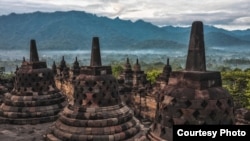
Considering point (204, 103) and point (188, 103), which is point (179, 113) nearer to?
point (188, 103)

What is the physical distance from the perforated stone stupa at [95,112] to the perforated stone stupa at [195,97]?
24.3 ft

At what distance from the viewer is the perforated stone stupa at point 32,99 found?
70.7 ft

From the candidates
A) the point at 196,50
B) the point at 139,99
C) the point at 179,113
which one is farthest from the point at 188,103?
the point at 139,99

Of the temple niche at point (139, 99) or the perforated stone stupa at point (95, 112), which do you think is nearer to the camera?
the perforated stone stupa at point (95, 112)

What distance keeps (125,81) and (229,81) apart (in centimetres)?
3146

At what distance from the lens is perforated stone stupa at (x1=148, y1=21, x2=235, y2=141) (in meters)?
8.61

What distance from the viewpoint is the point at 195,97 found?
866 centimetres

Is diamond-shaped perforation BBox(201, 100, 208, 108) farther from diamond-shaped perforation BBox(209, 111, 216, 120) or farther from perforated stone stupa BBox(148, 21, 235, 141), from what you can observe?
diamond-shaped perforation BBox(209, 111, 216, 120)

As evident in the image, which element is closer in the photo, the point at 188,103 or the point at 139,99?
the point at 188,103

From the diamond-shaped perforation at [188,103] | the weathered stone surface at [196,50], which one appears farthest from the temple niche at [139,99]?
the diamond-shaped perforation at [188,103]

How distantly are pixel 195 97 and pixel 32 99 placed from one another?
51.8 feet

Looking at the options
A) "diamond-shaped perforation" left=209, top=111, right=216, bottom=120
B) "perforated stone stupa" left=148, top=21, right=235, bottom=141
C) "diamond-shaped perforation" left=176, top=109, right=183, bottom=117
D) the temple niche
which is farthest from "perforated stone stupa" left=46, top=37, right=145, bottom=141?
the temple niche

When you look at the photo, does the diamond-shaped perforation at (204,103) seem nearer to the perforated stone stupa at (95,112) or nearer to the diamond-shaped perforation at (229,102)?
the diamond-shaped perforation at (229,102)

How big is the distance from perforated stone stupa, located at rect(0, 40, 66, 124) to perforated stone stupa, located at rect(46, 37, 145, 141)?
16.0ft
